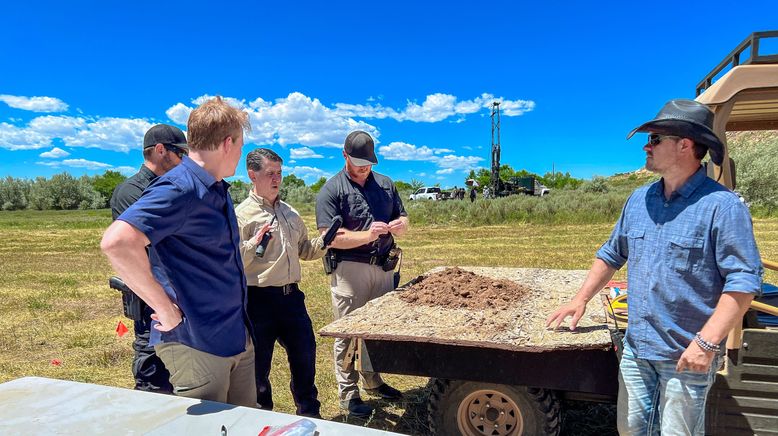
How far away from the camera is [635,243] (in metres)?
2.13

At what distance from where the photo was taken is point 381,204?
379 centimetres

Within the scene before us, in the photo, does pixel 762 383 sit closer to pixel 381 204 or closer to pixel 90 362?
pixel 381 204

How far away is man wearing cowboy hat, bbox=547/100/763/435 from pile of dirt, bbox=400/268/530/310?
3.49 feet

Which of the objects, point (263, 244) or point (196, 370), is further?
point (263, 244)

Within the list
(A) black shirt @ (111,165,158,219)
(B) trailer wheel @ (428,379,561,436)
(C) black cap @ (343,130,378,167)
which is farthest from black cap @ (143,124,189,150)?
(B) trailer wheel @ (428,379,561,436)

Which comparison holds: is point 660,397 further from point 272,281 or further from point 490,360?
point 272,281

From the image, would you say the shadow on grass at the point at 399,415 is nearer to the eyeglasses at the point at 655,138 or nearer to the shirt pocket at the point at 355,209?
the shirt pocket at the point at 355,209

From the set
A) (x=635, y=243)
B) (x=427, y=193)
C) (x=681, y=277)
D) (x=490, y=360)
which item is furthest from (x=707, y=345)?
(x=427, y=193)

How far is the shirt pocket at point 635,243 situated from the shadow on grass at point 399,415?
2025 millimetres

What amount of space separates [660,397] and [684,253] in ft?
2.03

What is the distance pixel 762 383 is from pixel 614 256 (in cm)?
80

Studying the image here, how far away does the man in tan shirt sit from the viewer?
10.2 ft

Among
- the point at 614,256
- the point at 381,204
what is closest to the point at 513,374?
the point at 614,256

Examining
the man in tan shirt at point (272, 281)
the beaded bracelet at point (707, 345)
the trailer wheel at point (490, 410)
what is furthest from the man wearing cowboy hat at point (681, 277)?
the man in tan shirt at point (272, 281)
